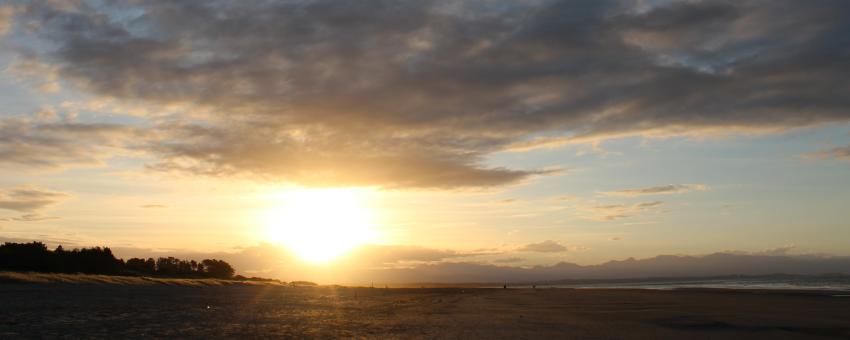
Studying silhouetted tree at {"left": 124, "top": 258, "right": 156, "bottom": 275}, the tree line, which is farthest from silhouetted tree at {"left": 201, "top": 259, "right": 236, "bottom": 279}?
silhouetted tree at {"left": 124, "top": 258, "right": 156, "bottom": 275}

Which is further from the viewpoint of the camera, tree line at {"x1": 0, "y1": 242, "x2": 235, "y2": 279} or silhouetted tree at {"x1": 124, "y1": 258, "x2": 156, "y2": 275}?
silhouetted tree at {"x1": 124, "y1": 258, "x2": 156, "y2": 275}

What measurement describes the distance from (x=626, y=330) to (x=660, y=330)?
1.65 metres

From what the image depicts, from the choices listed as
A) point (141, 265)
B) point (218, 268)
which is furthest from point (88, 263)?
point (218, 268)

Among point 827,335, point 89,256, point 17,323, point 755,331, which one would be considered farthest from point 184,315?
point 89,256

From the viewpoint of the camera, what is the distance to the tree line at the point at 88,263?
86812 mm

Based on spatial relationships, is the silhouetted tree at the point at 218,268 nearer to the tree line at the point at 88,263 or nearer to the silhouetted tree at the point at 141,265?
the tree line at the point at 88,263

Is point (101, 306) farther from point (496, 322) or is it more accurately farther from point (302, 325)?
point (496, 322)

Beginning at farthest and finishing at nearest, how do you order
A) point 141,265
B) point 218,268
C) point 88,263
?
point 218,268, point 141,265, point 88,263

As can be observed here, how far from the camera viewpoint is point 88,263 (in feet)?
337

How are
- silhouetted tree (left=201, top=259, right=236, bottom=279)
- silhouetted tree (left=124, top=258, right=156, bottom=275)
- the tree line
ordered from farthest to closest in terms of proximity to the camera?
1. silhouetted tree (left=201, top=259, right=236, bottom=279)
2. silhouetted tree (left=124, top=258, right=156, bottom=275)
3. the tree line

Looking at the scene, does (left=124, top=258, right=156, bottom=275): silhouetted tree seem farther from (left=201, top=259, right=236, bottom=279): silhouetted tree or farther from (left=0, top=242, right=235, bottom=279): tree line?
(left=201, top=259, right=236, bottom=279): silhouetted tree

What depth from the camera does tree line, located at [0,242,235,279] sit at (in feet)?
285

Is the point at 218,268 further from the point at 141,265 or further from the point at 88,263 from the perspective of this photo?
the point at 88,263

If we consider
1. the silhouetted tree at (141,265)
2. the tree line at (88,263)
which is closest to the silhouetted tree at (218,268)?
the tree line at (88,263)
